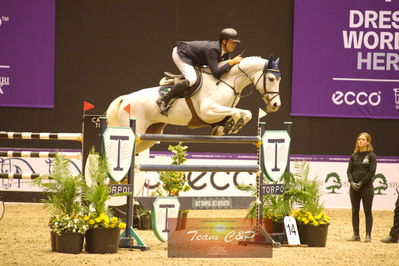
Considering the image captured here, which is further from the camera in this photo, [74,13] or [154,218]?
[74,13]

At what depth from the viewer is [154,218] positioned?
20.4 feet

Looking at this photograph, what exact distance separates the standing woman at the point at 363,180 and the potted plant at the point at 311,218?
0.74 metres

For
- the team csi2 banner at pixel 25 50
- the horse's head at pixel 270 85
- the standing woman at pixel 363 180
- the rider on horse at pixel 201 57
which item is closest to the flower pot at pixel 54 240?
the rider on horse at pixel 201 57

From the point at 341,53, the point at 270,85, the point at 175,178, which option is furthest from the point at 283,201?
the point at 341,53

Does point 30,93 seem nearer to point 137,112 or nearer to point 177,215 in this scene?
point 137,112

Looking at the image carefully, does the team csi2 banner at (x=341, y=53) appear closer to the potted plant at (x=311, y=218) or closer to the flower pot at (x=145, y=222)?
the flower pot at (x=145, y=222)

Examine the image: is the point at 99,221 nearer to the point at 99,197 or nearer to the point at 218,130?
the point at 99,197

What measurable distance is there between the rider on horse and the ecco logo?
4.34 meters

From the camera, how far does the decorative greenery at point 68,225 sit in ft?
18.6

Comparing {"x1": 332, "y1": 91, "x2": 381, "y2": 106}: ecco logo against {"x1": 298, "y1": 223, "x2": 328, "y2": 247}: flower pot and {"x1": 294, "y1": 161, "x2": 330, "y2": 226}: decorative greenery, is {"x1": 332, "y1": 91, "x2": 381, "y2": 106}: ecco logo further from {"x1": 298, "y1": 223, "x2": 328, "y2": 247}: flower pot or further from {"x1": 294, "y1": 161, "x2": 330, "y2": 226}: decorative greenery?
{"x1": 298, "y1": 223, "x2": 328, "y2": 247}: flower pot

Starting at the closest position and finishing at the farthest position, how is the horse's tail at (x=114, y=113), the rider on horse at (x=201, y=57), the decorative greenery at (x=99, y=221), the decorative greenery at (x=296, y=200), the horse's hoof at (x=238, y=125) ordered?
the decorative greenery at (x=99, y=221), the horse's hoof at (x=238, y=125), the rider on horse at (x=201, y=57), the decorative greenery at (x=296, y=200), the horse's tail at (x=114, y=113)

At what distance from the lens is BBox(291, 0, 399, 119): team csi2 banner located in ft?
35.6

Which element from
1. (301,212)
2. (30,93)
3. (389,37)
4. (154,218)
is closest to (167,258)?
(154,218)

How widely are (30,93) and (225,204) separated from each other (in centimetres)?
516
